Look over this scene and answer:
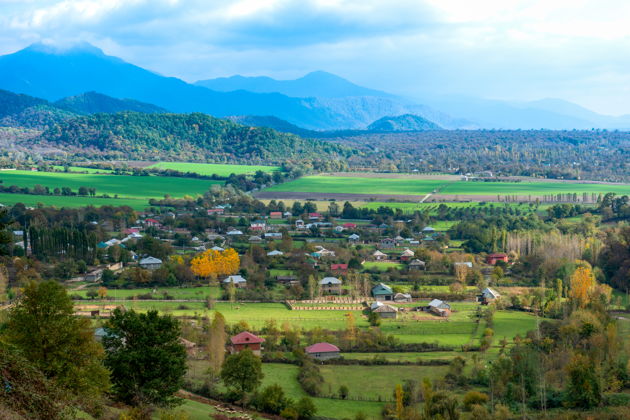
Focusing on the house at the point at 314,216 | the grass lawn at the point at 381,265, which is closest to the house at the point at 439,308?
the grass lawn at the point at 381,265

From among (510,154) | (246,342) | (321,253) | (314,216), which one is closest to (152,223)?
(314,216)

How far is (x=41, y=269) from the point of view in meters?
41.8

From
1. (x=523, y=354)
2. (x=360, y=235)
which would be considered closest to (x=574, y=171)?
(x=360, y=235)

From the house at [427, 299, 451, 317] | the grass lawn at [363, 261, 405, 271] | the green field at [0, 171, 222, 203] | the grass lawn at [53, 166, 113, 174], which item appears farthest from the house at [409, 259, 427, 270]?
the grass lawn at [53, 166, 113, 174]

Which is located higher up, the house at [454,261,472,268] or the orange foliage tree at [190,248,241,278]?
the orange foliage tree at [190,248,241,278]

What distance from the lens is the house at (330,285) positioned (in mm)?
39625

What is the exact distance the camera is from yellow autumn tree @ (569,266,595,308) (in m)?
34.6

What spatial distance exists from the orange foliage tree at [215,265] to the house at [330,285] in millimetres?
5466

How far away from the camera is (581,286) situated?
35812 millimetres

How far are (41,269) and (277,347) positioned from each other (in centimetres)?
1892

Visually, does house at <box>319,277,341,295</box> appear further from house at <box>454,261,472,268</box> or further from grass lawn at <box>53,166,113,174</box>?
grass lawn at <box>53,166,113,174</box>

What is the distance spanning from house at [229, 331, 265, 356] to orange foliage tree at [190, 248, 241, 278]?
41.8 ft

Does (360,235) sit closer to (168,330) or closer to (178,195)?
(178,195)

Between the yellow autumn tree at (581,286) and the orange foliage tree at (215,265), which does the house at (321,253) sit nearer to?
the orange foliage tree at (215,265)
